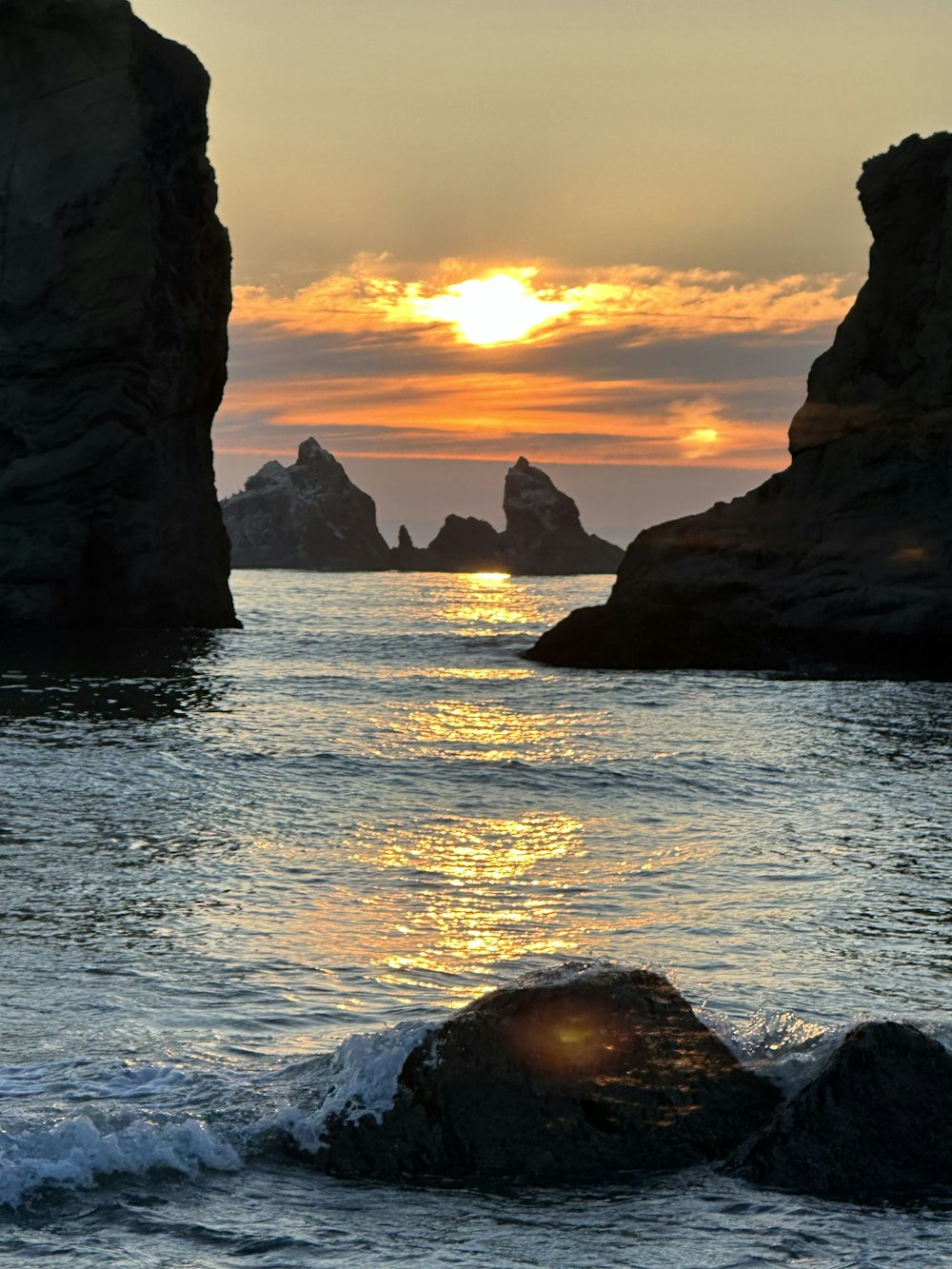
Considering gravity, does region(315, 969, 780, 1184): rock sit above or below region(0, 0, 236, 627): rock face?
→ below

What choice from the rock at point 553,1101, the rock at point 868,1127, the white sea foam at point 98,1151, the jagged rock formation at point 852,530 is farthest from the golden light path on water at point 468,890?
the jagged rock formation at point 852,530

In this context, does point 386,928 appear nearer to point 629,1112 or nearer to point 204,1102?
point 204,1102

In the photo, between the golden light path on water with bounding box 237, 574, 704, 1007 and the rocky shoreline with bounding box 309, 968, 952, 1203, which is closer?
the rocky shoreline with bounding box 309, 968, 952, 1203

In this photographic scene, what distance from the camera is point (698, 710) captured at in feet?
102

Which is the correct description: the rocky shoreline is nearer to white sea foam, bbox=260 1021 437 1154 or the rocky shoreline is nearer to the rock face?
white sea foam, bbox=260 1021 437 1154

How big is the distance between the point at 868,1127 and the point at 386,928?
19.0 ft

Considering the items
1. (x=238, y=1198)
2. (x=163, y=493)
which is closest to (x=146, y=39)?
(x=163, y=493)

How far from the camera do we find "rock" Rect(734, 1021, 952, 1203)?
693cm

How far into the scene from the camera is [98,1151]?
7.02 metres

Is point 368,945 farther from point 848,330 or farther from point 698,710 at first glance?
point 848,330

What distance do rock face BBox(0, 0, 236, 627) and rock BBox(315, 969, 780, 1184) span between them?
137ft

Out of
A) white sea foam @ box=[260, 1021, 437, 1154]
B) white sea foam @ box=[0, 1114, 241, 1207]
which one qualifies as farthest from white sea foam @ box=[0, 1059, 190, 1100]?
white sea foam @ box=[260, 1021, 437, 1154]

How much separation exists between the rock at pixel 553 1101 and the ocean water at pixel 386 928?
212mm

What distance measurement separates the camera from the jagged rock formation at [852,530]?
40.6m
